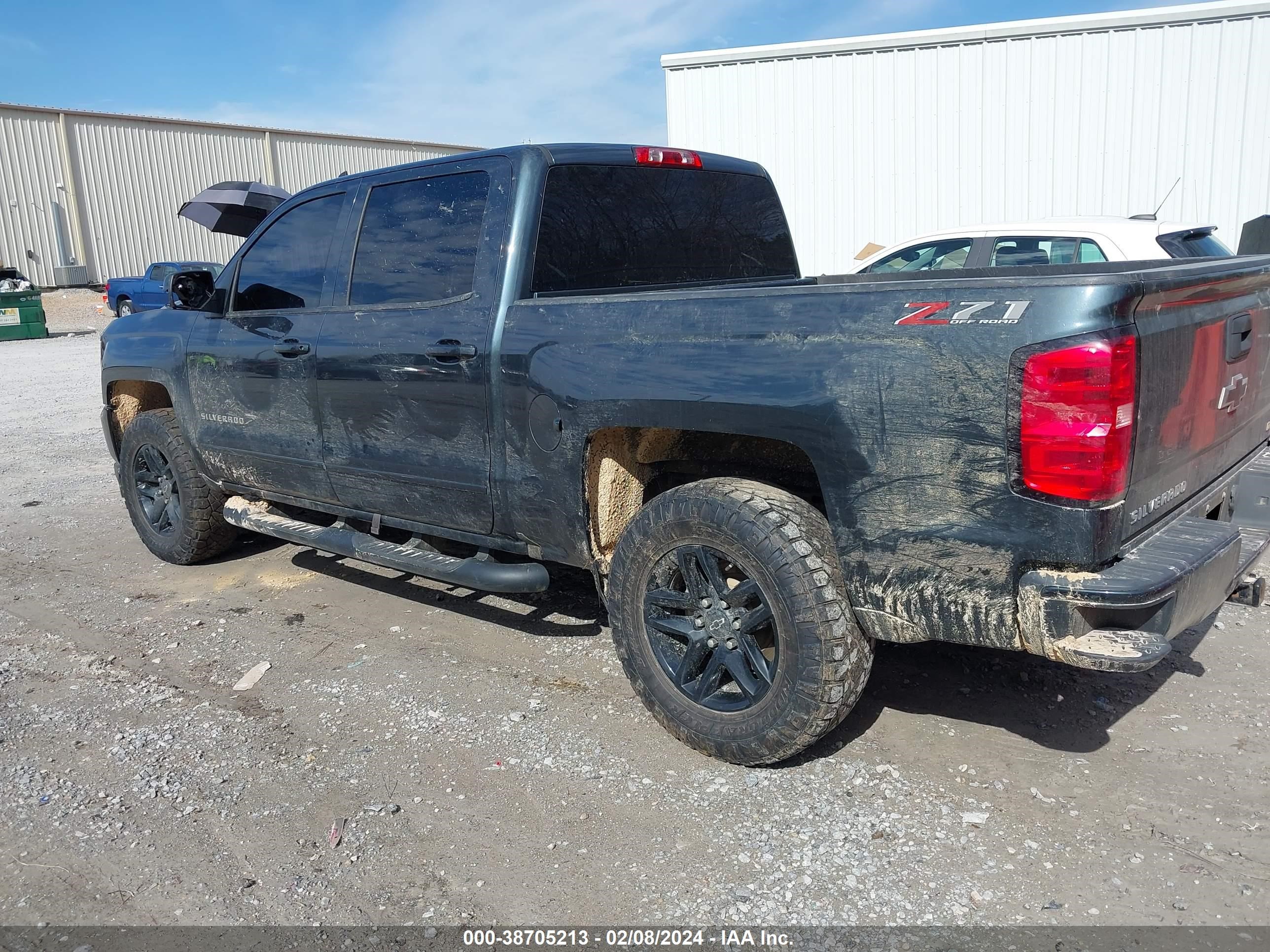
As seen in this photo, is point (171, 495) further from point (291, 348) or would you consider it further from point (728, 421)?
point (728, 421)

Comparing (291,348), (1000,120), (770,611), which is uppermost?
(1000,120)

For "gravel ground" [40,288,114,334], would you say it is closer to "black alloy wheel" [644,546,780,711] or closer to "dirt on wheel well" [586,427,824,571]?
"dirt on wheel well" [586,427,824,571]

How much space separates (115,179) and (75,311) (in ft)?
23.0

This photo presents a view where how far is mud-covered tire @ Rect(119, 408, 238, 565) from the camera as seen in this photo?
550 cm

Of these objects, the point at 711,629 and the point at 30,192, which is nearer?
the point at 711,629

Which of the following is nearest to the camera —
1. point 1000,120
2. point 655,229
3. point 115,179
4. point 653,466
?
point 653,466

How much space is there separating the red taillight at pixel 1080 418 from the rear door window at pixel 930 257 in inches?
203

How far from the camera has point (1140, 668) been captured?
2572mm

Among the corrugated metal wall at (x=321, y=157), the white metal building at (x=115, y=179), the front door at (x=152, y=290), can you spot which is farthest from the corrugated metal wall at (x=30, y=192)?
the front door at (x=152, y=290)

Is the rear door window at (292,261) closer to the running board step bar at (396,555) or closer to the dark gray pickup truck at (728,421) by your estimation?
the dark gray pickup truck at (728,421)

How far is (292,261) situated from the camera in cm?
468

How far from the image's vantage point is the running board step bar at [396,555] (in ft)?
12.5

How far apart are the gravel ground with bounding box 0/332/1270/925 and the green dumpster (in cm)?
2242

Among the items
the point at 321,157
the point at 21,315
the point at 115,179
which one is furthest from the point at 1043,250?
the point at 321,157
